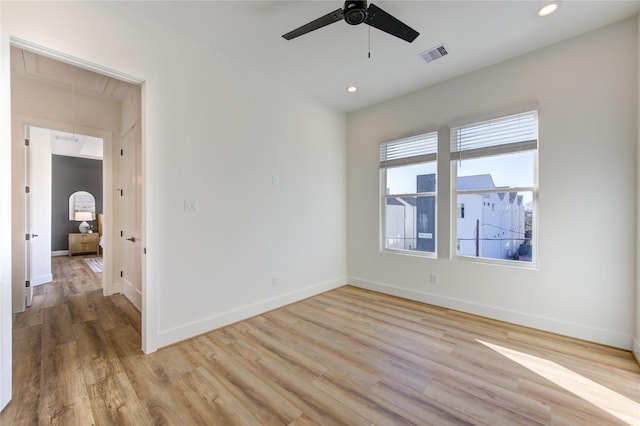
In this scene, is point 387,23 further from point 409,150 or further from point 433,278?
point 433,278

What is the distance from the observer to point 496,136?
3.26 m

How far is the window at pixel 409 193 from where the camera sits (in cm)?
386

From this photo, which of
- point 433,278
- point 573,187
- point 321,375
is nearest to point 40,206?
point 321,375

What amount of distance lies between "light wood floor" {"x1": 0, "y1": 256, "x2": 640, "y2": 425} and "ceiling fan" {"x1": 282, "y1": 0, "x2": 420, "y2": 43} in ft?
8.80

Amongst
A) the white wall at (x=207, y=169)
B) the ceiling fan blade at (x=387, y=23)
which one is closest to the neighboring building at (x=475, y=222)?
the white wall at (x=207, y=169)

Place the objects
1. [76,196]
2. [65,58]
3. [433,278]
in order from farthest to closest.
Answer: [76,196]
[433,278]
[65,58]

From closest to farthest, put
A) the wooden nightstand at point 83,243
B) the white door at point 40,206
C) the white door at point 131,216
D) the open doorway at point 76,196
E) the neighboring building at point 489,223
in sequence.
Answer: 1. the neighboring building at point 489,223
2. the white door at point 131,216
3. the white door at point 40,206
4. the open doorway at point 76,196
5. the wooden nightstand at point 83,243

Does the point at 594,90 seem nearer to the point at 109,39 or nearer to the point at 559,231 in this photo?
the point at 559,231

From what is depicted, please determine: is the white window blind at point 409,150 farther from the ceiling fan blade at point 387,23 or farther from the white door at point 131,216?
the white door at point 131,216

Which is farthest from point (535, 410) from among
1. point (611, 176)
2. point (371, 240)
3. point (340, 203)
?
point (340, 203)

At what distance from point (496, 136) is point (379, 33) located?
6.14ft

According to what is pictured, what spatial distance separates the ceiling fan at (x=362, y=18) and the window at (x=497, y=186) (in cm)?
186

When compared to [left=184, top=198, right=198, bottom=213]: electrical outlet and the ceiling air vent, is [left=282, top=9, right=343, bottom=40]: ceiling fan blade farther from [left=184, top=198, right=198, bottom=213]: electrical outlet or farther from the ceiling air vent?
[left=184, top=198, right=198, bottom=213]: electrical outlet

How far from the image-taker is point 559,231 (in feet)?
9.32
